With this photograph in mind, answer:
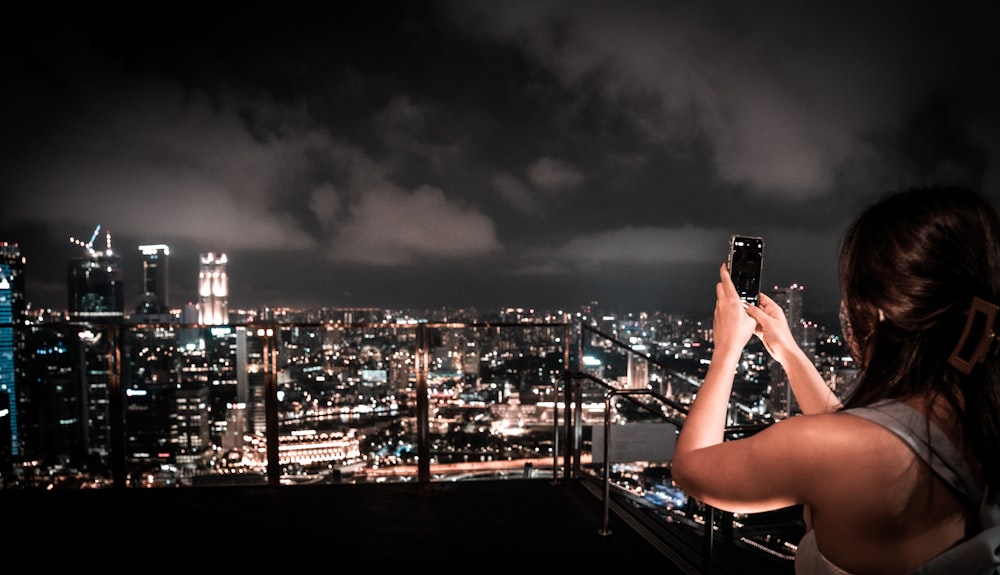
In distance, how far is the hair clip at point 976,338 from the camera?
1.94 feet

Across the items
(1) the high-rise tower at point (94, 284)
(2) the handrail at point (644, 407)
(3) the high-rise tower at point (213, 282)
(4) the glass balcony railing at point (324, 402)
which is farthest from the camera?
(1) the high-rise tower at point (94, 284)

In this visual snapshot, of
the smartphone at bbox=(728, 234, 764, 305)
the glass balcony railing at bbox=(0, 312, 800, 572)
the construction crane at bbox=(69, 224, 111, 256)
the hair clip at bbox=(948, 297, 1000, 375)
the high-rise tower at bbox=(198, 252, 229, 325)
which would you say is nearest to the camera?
the hair clip at bbox=(948, 297, 1000, 375)

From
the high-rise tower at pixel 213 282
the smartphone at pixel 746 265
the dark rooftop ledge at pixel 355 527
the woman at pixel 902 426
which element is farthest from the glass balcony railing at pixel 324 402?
the woman at pixel 902 426

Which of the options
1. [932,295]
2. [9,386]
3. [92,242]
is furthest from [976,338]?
[92,242]

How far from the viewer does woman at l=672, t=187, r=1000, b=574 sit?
607 millimetres

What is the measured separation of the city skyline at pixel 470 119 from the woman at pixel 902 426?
1.60m

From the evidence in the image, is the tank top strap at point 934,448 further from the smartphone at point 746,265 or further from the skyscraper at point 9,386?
the skyscraper at point 9,386

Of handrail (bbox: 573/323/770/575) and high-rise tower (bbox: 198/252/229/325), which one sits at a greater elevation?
high-rise tower (bbox: 198/252/229/325)

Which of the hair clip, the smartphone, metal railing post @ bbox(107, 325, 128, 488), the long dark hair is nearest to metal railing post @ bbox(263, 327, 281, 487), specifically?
metal railing post @ bbox(107, 325, 128, 488)

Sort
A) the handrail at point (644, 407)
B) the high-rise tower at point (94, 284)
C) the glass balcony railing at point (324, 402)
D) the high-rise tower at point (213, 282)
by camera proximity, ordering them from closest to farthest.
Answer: the handrail at point (644, 407) → the glass balcony railing at point (324, 402) → the high-rise tower at point (213, 282) → the high-rise tower at point (94, 284)

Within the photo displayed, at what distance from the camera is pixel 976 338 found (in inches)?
24.1

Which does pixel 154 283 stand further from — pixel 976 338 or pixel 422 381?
pixel 976 338

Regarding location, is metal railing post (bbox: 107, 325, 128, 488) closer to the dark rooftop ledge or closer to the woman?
the dark rooftop ledge

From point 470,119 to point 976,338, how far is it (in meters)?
9.54
